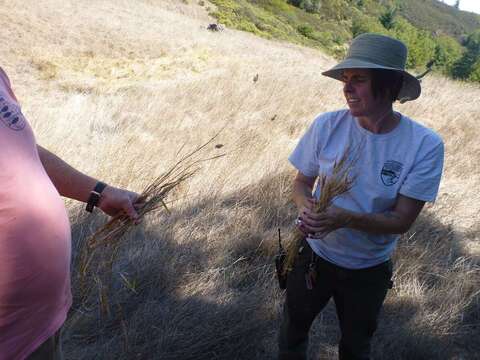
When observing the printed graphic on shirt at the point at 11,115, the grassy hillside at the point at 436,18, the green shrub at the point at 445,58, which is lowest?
the green shrub at the point at 445,58

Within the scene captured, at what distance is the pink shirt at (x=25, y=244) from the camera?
44.6 inches

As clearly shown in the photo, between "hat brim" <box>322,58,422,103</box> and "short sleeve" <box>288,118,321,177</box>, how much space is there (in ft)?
0.77

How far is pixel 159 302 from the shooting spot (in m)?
2.46

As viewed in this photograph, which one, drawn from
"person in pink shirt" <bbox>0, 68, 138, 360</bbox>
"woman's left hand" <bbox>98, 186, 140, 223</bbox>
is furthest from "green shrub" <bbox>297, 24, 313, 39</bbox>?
"person in pink shirt" <bbox>0, 68, 138, 360</bbox>

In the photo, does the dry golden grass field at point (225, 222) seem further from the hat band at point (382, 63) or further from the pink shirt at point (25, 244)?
the hat band at point (382, 63)

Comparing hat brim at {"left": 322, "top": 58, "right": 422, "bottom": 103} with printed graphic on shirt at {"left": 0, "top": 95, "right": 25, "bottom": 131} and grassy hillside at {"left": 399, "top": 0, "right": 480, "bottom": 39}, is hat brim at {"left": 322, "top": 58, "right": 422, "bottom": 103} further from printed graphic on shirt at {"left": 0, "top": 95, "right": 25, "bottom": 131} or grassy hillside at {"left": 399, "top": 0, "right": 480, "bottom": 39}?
grassy hillside at {"left": 399, "top": 0, "right": 480, "bottom": 39}

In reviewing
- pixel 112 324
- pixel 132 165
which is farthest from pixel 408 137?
pixel 132 165

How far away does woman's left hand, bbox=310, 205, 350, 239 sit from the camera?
64.3 inches

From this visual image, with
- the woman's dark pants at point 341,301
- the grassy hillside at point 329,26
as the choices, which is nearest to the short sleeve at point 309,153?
the woman's dark pants at point 341,301

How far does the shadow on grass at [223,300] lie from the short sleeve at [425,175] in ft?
3.98

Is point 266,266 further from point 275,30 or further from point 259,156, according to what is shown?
point 275,30

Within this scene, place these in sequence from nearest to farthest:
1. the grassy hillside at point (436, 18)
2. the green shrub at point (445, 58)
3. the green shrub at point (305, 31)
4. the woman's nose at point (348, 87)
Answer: the woman's nose at point (348, 87), the green shrub at point (445, 58), the green shrub at point (305, 31), the grassy hillside at point (436, 18)

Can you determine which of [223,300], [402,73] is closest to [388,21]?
[223,300]

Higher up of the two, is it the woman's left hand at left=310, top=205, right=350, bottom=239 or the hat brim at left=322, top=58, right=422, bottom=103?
the hat brim at left=322, top=58, right=422, bottom=103
